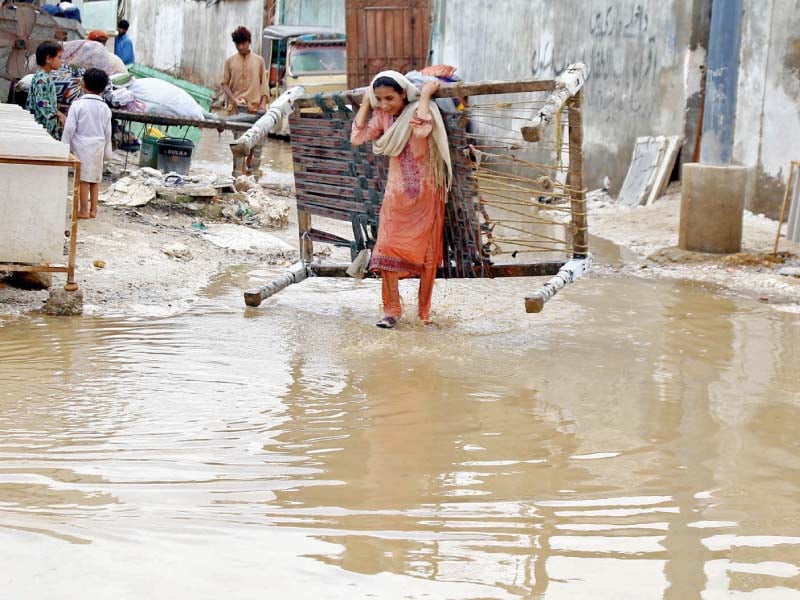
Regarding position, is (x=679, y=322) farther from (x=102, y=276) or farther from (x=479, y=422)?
(x=102, y=276)

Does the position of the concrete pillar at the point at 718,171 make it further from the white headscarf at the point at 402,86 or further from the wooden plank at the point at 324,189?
the white headscarf at the point at 402,86

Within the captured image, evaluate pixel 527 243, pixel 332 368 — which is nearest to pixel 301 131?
pixel 527 243

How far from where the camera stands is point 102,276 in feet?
22.7

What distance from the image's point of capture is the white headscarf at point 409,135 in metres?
5.77

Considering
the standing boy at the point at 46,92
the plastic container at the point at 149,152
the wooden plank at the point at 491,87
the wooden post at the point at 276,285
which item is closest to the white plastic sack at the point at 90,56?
the plastic container at the point at 149,152

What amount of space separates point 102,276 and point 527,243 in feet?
8.58

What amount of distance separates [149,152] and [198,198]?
5.03 ft

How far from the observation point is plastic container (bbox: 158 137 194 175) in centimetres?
1053

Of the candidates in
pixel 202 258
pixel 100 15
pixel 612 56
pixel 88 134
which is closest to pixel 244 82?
pixel 612 56

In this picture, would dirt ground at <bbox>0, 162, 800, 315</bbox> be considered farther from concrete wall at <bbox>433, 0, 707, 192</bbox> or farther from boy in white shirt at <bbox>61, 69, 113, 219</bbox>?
concrete wall at <bbox>433, 0, 707, 192</bbox>

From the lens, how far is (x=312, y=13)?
70.4 ft

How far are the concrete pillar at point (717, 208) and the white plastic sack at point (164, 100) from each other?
4600 mm

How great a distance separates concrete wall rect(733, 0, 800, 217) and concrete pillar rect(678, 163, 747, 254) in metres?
1.02

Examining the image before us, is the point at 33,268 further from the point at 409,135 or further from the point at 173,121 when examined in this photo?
the point at 173,121
